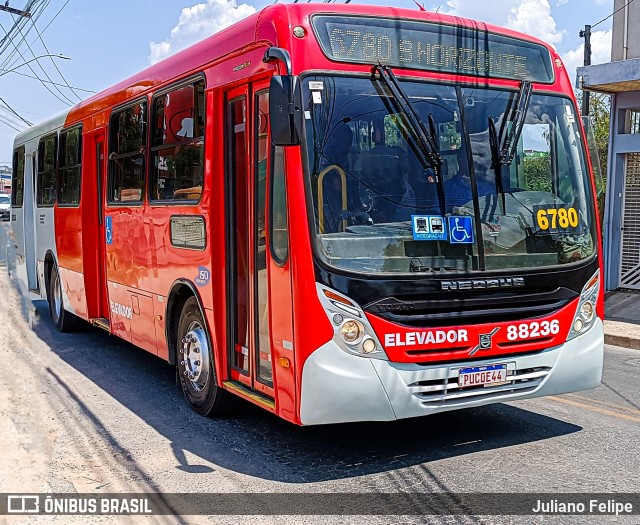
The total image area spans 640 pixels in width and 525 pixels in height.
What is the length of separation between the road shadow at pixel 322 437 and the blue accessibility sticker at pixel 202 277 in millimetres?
1131

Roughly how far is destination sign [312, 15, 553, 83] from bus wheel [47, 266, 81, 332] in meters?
7.34

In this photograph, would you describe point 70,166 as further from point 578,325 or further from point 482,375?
point 578,325

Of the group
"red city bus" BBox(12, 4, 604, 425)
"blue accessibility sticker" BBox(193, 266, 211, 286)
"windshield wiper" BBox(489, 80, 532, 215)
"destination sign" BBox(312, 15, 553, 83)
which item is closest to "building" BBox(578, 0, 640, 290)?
"destination sign" BBox(312, 15, 553, 83)

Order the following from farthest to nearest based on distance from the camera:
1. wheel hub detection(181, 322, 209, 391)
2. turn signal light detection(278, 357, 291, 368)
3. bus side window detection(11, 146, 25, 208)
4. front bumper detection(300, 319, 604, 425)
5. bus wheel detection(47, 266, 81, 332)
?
bus side window detection(11, 146, 25, 208) < bus wheel detection(47, 266, 81, 332) < wheel hub detection(181, 322, 209, 391) < turn signal light detection(278, 357, 291, 368) < front bumper detection(300, 319, 604, 425)

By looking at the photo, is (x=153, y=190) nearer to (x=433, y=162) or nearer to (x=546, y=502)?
(x=433, y=162)

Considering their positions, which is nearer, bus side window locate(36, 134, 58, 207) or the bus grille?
the bus grille

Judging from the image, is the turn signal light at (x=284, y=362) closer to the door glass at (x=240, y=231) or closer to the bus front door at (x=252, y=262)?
the bus front door at (x=252, y=262)

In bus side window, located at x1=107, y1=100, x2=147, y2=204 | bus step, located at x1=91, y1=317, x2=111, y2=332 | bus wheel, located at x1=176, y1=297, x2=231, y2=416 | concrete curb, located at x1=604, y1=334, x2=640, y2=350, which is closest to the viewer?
bus wheel, located at x1=176, y1=297, x2=231, y2=416

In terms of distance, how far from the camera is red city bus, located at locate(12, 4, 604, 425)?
5238 millimetres

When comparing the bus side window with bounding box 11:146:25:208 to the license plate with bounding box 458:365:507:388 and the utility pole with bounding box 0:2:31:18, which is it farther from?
the license plate with bounding box 458:365:507:388

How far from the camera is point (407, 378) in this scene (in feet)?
17.4

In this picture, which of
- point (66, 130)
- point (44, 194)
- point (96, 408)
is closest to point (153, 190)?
point (96, 408)

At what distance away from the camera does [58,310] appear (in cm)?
1205

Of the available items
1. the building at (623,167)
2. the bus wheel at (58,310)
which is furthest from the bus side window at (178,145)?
the building at (623,167)
